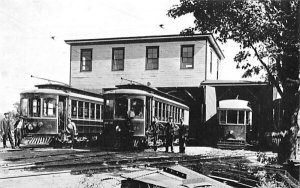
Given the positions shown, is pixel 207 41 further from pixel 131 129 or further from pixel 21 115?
pixel 21 115

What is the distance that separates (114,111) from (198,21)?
7153mm

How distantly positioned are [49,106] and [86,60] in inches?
396

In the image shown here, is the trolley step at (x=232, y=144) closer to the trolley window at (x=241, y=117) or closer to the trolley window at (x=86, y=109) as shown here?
the trolley window at (x=241, y=117)

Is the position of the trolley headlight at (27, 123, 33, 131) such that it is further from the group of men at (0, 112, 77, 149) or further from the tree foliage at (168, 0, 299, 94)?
the tree foliage at (168, 0, 299, 94)

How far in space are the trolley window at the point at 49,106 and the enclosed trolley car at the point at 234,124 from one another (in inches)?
389

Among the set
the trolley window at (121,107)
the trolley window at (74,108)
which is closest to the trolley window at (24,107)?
the trolley window at (74,108)

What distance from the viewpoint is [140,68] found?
2553cm

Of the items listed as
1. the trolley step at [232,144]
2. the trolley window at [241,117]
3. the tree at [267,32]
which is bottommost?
the trolley step at [232,144]

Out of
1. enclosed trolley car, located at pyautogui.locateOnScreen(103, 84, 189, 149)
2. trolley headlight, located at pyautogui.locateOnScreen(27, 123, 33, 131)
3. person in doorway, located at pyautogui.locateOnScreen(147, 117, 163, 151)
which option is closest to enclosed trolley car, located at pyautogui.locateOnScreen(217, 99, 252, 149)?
person in doorway, located at pyautogui.locateOnScreen(147, 117, 163, 151)

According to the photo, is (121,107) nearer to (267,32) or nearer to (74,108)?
(74,108)

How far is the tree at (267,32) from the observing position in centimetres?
984

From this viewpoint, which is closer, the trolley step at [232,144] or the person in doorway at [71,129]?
the person in doorway at [71,129]

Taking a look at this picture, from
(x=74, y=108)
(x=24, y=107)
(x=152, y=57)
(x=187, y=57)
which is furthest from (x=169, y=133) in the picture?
(x=152, y=57)

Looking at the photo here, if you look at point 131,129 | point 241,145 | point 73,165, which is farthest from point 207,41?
point 73,165
